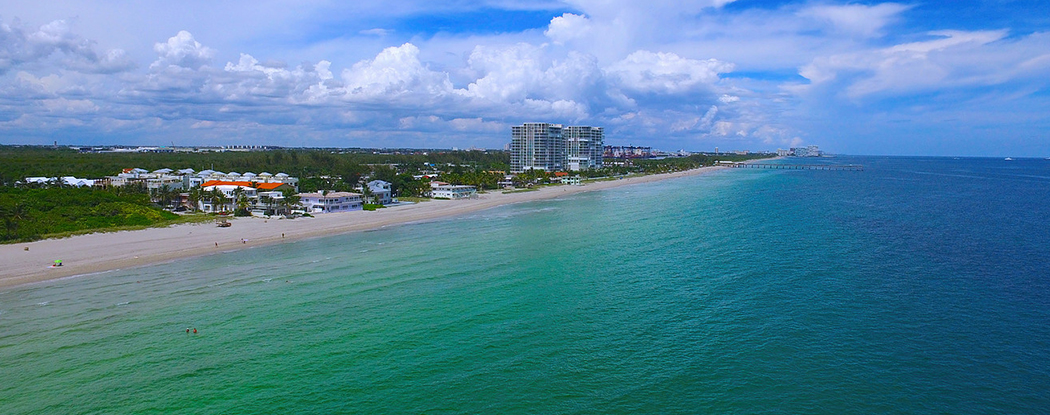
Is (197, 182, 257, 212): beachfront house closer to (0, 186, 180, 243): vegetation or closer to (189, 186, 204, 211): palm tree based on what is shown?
(189, 186, 204, 211): palm tree

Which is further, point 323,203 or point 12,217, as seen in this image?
point 323,203

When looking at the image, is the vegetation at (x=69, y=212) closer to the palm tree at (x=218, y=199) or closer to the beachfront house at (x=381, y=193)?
the palm tree at (x=218, y=199)

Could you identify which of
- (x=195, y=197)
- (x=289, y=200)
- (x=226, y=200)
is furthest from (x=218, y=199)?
(x=289, y=200)

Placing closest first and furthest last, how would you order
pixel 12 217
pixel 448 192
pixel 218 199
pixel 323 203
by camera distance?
pixel 12 217, pixel 218 199, pixel 323 203, pixel 448 192

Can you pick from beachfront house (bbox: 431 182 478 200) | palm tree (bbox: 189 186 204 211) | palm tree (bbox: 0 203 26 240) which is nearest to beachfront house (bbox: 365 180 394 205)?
beachfront house (bbox: 431 182 478 200)

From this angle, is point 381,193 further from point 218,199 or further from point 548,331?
point 548,331
